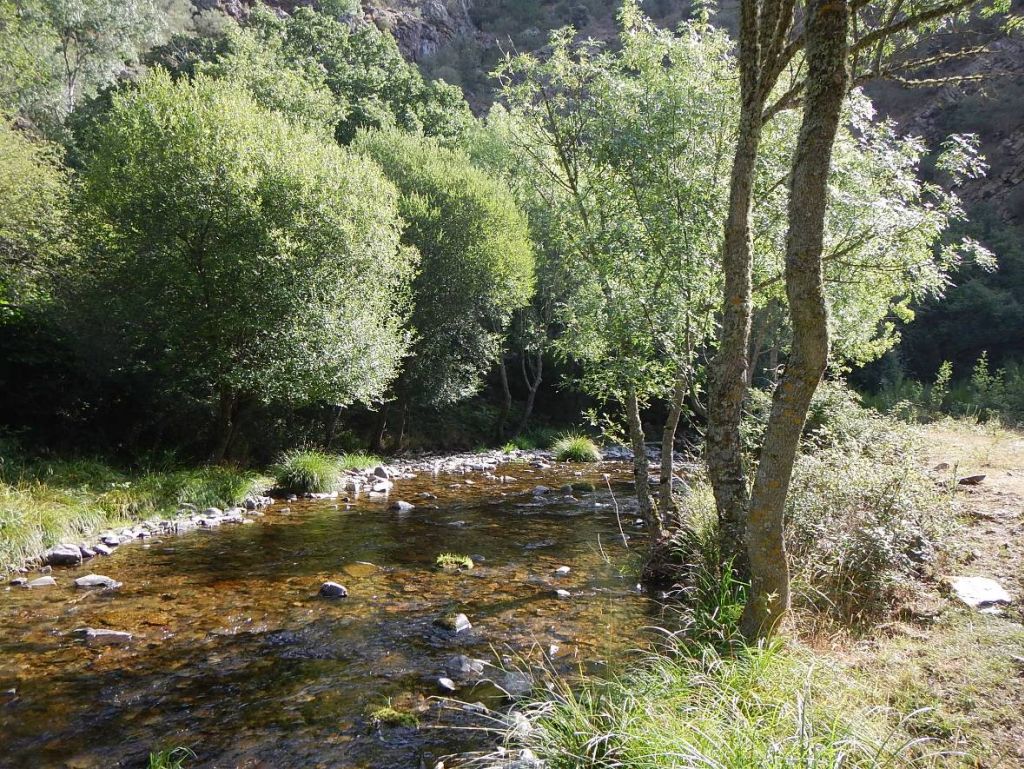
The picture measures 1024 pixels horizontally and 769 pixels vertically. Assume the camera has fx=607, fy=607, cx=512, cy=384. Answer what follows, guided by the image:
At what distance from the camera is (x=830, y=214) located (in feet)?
28.5

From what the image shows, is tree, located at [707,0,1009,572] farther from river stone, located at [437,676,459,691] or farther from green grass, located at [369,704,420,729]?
green grass, located at [369,704,420,729]

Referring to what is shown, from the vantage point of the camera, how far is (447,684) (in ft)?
18.7

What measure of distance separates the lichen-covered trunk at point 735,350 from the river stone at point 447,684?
2.89 metres

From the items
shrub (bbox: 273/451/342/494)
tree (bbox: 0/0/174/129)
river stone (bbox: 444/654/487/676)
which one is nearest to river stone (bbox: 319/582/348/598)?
river stone (bbox: 444/654/487/676)

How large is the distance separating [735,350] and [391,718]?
4.48 meters

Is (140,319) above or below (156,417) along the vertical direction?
above

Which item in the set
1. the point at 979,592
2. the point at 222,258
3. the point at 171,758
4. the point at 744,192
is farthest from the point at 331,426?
the point at 979,592

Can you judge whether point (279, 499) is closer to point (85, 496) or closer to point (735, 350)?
point (85, 496)

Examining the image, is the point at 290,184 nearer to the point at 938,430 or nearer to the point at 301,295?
the point at 301,295

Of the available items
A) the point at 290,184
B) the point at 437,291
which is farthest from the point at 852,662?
the point at 437,291

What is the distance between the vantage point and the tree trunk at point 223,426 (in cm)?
1589

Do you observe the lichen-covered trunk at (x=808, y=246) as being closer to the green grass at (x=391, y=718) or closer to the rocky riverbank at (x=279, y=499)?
the green grass at (x=391, y=718)

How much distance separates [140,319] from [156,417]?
3437mm

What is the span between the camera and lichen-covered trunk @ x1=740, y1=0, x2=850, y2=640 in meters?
4.04
